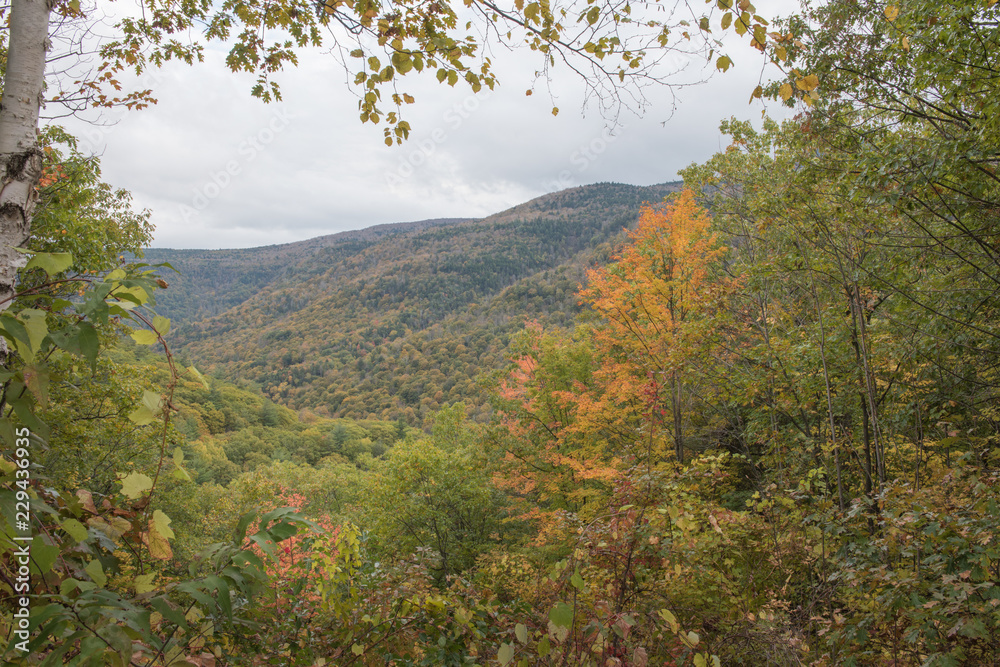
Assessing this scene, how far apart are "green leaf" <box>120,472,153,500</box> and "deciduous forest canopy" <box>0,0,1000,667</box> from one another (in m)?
0.01

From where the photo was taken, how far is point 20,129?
159 centimetres

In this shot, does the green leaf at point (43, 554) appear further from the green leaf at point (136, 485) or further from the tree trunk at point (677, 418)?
the tree trunk at point (677, 418)

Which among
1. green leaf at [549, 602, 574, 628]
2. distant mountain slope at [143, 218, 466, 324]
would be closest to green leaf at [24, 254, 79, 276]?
green leaf at [549, 602, 574, 628]

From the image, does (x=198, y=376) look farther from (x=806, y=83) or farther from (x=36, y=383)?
(x=806, y=83)

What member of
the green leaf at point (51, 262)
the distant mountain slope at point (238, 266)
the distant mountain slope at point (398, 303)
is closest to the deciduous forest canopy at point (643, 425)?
the green leaf at point (51, 262)

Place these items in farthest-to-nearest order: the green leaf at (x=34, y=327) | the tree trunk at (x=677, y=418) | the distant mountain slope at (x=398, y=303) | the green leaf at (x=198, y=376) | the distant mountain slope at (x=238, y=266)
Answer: the distant mountain slope at (x=238, y=266), the distant mountain slope at (x=398, y=303), the tree trunk at (x=677, y=418), the green leaf at (x=198, y=376), the green leaf at (x=34, y=327)

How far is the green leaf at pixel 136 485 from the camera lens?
1.34m

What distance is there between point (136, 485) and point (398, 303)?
12047 centimetres

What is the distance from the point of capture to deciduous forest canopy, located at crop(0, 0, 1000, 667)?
4.46 ft

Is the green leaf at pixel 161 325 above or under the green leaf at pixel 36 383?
above

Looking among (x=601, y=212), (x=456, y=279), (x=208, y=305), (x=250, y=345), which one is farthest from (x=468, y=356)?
(x=208, y=305)

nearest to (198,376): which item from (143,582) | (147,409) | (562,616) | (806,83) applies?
(147,409)

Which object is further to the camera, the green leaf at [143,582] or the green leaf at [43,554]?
the green leaf at [143,582]

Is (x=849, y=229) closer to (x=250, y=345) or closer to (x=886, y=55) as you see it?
(x=886, y=55)
